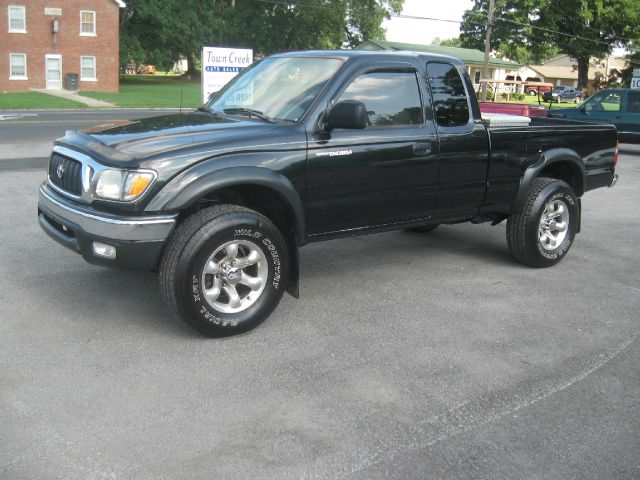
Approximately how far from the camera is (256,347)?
14.5 feet

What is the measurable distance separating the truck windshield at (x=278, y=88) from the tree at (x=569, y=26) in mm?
48929

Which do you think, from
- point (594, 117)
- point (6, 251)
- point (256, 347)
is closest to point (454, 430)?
point (256, 347)

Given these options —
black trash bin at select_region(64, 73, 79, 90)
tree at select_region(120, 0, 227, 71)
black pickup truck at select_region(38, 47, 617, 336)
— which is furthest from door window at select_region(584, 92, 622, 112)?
tree at select_region(120, 0, 227, 71)

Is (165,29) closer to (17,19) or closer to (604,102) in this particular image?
(17,19)

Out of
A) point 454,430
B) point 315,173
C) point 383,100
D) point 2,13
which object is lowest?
point 454,430

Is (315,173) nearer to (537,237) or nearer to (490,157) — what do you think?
(490,157)

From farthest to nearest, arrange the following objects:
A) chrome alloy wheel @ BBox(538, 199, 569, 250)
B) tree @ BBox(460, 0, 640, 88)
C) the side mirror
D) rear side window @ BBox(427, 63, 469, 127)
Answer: tree @ BBox(460, 0, 640, 88) → chrome alloy wheel @ BBox(538, 199, 569, 250) → rear side window @ BBox(427, 63, 469, 127) → the side mirror

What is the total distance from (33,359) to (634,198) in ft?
31.9

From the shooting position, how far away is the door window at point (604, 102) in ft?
58.2

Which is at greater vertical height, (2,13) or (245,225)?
(2,13)

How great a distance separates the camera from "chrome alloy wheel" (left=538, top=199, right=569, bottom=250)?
6414 millimetres

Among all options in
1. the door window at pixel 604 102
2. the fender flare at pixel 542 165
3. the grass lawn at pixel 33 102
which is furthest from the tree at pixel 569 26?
the fender flare at pixel 542 165

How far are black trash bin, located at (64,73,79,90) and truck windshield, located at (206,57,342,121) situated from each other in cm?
3741

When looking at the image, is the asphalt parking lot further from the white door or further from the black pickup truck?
the white door
